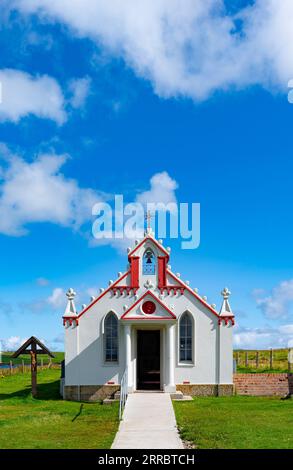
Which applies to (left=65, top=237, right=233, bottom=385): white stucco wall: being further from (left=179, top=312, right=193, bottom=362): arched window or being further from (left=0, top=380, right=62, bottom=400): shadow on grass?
(left=0, top=380, right=62, bottom=400): shadow on grass

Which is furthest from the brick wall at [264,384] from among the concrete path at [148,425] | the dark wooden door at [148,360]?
the concrete path at [148,425]

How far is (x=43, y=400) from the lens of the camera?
81.2 ft

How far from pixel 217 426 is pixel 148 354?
9.95 metres

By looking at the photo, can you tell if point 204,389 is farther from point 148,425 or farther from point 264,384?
point 148,425

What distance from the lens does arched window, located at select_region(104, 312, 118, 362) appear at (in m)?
25.4

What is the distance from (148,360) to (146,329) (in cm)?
150

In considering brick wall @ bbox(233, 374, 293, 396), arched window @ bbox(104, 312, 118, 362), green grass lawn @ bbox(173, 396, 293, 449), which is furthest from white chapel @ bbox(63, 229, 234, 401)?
green grass lawn @ bbox(173, 396, 293, 449)

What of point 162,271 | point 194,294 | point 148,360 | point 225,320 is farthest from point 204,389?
point 162,271

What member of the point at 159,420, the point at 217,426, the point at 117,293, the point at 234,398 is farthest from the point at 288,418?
the point at 117,293

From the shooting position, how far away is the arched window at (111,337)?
2538cm

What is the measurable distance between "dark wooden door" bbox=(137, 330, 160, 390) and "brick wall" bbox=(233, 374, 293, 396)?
377cm

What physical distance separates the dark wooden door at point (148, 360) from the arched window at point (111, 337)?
1265mm

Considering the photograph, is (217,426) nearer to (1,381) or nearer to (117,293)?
(117,293)

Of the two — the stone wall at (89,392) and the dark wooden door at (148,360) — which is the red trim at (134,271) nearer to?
the dark wooden door at (148,360)
